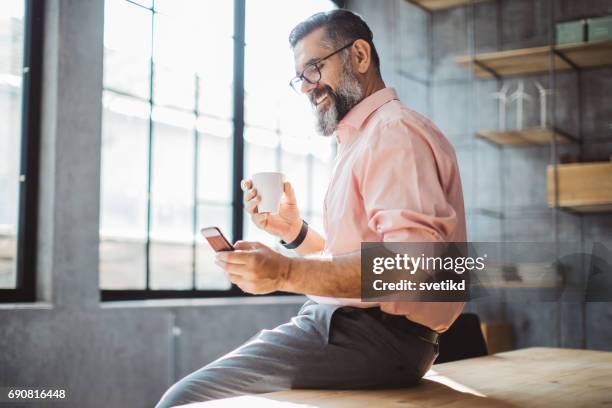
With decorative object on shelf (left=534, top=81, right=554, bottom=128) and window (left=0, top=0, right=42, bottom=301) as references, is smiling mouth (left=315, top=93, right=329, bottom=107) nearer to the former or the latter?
window (left=0, top=0, right=42, bottom=301)

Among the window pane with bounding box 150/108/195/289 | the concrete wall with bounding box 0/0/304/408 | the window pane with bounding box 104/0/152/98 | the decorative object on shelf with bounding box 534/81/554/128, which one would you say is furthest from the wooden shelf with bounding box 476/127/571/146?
the concrete wall with bounding box 0/0/304/408

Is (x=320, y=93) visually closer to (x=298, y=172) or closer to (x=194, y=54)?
(x=194, y=54)

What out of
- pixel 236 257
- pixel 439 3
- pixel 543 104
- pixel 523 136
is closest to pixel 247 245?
pixel 236 257

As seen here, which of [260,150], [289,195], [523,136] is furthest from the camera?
[523,136]

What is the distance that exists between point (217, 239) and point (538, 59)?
388 cm

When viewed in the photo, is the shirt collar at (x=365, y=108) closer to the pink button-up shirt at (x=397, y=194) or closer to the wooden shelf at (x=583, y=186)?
the pink button-up shirt at (x=397, y=194)

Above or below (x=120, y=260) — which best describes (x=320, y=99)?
above

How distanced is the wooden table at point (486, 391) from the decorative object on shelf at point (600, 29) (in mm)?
2921

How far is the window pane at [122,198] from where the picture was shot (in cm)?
591

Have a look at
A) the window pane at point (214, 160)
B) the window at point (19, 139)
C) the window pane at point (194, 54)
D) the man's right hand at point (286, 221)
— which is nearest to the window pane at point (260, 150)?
the window pane at point (214, 160)

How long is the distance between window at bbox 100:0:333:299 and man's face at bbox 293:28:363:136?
1.84m

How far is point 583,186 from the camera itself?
4.35 meters

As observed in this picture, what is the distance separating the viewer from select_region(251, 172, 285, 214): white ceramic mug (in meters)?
1.79

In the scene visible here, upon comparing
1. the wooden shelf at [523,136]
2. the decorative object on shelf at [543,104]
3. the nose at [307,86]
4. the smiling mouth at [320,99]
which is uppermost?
the decorative object on shelf at [543,104]
